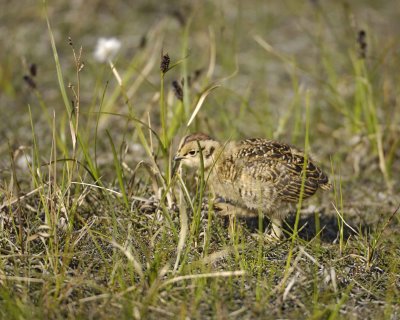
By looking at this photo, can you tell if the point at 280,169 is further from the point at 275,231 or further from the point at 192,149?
the point at 192,149

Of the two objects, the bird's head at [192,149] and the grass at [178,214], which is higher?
the bird's head at [192,149]

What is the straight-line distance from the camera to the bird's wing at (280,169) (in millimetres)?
3719

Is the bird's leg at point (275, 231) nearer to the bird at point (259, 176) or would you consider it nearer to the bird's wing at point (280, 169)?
the bird at point (259, 176)

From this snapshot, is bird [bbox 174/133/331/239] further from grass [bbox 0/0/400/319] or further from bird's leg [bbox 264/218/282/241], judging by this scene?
grass [bbox 0/0/400/319]

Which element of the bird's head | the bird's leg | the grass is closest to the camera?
the grass

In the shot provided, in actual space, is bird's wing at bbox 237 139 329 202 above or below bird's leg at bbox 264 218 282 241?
above

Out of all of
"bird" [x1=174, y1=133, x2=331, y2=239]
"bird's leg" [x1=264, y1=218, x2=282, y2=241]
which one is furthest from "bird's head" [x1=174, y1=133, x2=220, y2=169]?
"bird's leg" [x1=264, y1=218, x2=282, y2=241]

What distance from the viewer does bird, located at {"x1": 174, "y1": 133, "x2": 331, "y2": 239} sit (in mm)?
3725

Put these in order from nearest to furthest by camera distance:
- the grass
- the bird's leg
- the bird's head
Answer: the grass, the bird's leg, the bird's head

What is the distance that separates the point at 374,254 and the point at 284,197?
22.5 inches

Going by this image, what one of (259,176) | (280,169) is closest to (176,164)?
(259,176)

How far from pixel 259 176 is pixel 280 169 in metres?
0.13

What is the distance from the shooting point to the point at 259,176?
3740 mm

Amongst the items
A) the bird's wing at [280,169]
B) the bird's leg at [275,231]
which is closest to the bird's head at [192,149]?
the bird's wing at [280,169]
